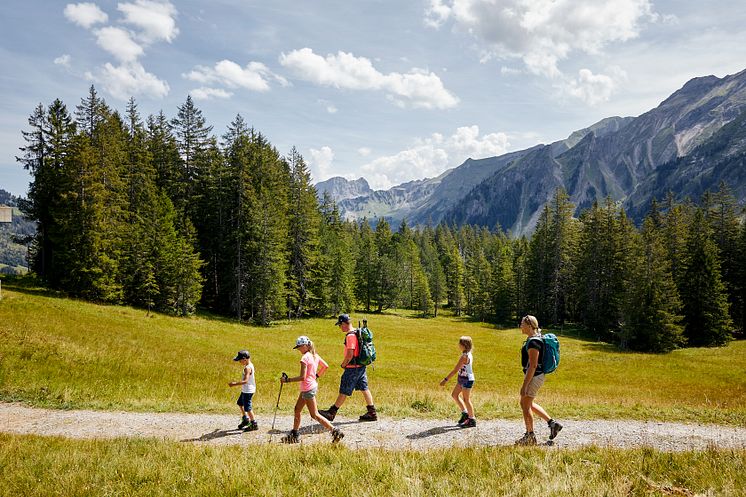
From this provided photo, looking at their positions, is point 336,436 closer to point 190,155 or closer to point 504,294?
point 190,155

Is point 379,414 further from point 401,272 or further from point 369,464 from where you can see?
point 401,272

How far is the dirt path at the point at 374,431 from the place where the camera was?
31.7 ft

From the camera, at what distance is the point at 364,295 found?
251 ft

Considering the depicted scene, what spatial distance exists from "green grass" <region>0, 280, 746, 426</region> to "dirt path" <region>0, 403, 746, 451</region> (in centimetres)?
81

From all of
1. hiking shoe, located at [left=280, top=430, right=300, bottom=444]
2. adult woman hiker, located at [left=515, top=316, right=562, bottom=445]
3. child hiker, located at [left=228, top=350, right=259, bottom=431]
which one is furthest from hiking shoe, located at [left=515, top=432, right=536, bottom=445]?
child hiker, located at [left=228, top=350, right=259, bottom=431]

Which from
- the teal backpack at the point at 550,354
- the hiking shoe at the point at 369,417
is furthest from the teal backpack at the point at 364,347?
the teal backpack at the point at 550,354

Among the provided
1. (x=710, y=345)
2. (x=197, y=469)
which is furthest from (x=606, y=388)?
(x=710, y=345)

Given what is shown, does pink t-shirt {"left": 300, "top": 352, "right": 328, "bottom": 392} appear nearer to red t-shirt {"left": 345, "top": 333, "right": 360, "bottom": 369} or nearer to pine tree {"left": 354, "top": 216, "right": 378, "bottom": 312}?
red t-shirt {"left": 345, "top": 333, "right": 360, "bottom": 369}

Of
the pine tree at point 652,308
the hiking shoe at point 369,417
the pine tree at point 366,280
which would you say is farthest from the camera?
the pine tree at point 366,280

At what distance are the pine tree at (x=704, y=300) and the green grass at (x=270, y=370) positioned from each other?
290 cm

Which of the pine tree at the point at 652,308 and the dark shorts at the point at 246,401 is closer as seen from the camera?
the dark shorts at the point at 246,401

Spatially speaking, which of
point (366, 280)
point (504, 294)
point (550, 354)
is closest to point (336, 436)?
point (550, 354)

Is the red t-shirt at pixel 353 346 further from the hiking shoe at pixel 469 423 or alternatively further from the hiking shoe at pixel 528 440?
the hiking shoe at pixel 528 440

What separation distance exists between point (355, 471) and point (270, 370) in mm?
18930
